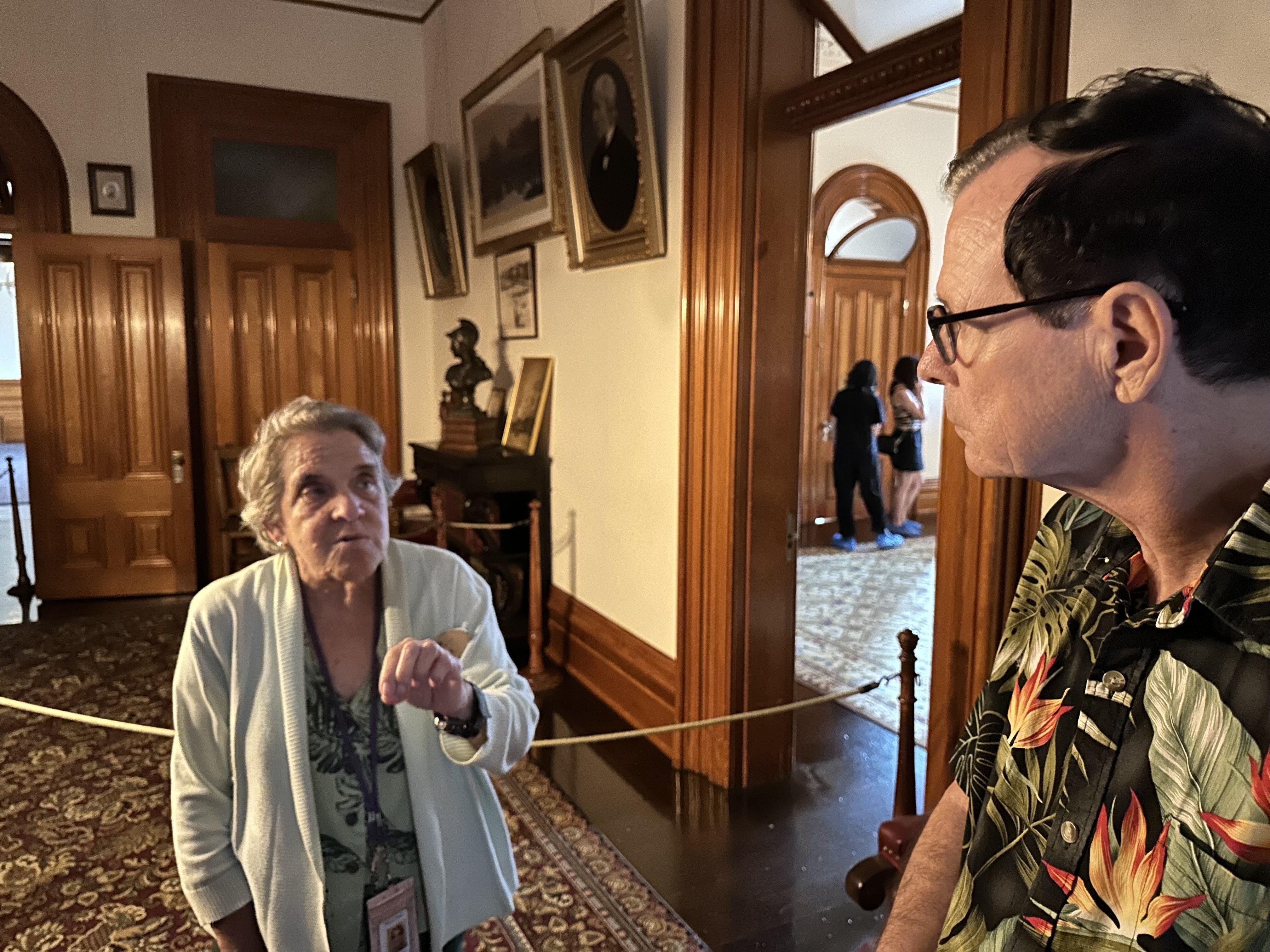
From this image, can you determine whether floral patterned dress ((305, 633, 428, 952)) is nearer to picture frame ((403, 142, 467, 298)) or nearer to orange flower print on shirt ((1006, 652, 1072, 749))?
orange flower print on shirt ((1006, 652, 1072, 749))

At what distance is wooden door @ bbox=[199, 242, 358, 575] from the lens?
256 inches

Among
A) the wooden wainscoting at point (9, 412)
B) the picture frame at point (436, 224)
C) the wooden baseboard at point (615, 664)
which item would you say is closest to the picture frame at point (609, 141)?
the wooden baseboard at point (615, 664)

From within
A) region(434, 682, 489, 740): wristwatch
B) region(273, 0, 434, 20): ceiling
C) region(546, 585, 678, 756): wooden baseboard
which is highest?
region(273, 0, 434, 20): ceiling

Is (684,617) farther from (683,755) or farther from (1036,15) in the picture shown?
(1036,15)

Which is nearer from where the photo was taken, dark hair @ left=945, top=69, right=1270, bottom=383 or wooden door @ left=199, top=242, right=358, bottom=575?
dark hair @ left=945, top=69, right=1270, bottom=383

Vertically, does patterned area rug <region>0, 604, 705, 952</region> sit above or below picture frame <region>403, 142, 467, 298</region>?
below

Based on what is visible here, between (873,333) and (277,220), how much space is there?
549 centimetres

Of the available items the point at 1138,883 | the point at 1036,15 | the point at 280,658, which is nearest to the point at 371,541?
the point at 280,658

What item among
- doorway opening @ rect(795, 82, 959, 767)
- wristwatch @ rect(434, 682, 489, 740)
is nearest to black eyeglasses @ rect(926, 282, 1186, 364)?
wristwatch @ rect(434, 682, 489, 740)

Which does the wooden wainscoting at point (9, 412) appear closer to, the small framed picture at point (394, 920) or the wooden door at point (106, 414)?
the wooden door at point (106, 414)

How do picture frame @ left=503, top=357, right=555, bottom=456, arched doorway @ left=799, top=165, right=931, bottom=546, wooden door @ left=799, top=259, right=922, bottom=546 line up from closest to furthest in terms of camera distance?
picture frame @ left=503, top=357, right=555, bottom=456 < arched doorway @ left=799, top=165, right=931, bottom=546 < wooden door @ left=799, top=259, right=922, bottom=546

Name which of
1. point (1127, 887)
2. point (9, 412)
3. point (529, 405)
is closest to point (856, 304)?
point (529, 405)

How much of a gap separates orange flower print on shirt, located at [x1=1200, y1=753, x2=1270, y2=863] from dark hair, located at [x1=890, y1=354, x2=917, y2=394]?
7.44 metres

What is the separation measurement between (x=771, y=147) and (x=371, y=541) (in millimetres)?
2157
